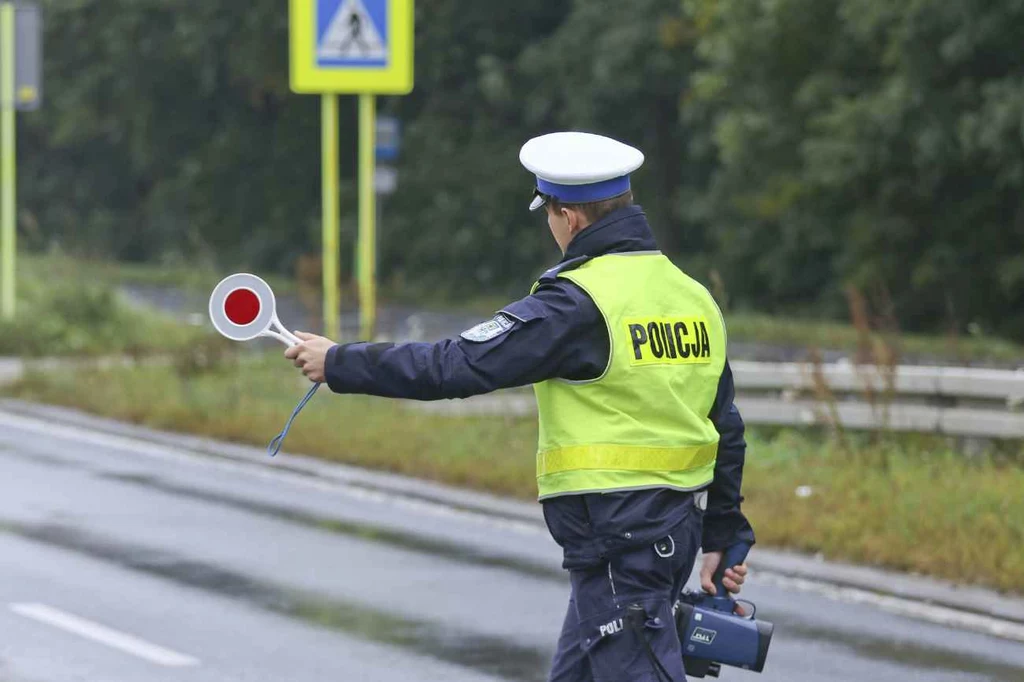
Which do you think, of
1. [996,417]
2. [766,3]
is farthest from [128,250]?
[996,417]

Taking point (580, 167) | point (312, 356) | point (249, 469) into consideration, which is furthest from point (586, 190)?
point (249, 469)

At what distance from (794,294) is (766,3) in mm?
7005

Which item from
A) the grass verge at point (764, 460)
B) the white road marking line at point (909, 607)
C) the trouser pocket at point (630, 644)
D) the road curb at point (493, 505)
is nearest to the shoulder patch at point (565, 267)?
the trouser pocket at point (630, 644)

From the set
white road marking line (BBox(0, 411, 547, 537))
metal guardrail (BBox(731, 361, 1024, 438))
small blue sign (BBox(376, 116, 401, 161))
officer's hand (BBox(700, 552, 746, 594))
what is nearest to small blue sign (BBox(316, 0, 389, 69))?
white road marking line (BBox(0, 411, 547, 537))

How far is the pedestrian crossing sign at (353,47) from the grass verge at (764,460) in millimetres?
2451

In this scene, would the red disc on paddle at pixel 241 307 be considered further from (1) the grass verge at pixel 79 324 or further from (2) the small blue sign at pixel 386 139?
(2) the small blue sign at pixel 386 139

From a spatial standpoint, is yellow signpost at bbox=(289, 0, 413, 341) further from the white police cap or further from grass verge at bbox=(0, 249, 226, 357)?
the white police cap

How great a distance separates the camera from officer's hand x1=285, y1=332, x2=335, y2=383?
472cm

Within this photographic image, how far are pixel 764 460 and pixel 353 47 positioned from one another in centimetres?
557

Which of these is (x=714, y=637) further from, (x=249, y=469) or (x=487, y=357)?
(x=249, y=469)

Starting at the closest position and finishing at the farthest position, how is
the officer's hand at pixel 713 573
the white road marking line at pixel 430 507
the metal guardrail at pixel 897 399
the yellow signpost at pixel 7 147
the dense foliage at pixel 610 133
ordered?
the officer's hand at pixel 713 573 < the white road marking line at pixel 430 507 < the metal guardrail at pixel 897 399 < the yellow signpost at pixel 7 147 < the dense foliage at pixel 610 133

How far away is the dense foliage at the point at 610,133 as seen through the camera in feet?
99.4

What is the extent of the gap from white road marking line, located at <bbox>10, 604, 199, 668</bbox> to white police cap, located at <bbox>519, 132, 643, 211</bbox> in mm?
3510

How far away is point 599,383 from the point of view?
476cm
